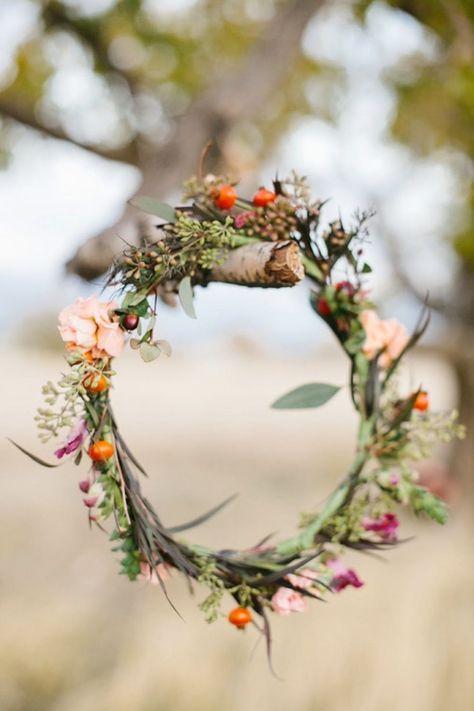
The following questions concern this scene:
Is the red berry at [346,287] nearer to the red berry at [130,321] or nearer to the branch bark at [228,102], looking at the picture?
the red berry at [130,321]

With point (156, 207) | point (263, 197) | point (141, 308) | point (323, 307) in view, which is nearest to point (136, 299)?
point (141, 308)

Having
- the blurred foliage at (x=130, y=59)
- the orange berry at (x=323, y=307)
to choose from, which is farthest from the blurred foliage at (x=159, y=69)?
the orange berry at (x=323, y=307)

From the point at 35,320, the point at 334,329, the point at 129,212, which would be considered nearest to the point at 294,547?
the point at 334,329

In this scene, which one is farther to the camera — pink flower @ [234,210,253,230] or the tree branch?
the tree branch

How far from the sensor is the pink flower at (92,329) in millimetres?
765

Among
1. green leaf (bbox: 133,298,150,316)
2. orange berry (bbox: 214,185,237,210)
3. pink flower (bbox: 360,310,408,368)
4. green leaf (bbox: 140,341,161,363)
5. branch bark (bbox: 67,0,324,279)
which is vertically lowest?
green leaf (bbox: 140,341,161,363)

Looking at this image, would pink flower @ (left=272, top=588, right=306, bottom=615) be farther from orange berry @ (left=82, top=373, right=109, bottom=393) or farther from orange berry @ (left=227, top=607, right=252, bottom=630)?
orange berry @ (left=82, top=373, right=109, bottom=393)

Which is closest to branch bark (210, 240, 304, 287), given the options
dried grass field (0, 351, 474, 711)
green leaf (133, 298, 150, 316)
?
green leaf (133, 298, 150, 316)

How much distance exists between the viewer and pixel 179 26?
3287 millimetres

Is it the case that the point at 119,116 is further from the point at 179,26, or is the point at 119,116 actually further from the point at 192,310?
the point at 192,310

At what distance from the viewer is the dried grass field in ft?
6.30

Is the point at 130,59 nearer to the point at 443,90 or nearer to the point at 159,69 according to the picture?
the point at 159,69

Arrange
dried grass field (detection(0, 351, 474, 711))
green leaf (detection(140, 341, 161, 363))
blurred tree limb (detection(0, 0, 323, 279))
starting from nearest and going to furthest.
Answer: green leaf (detection(140, 341, 161, 363)) < blurred tree limb (detection(0, 0, 323, 279)) < dried grass field (detection(0, 351, 474, 711))

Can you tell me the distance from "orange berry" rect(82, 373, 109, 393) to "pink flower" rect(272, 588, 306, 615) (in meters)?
0.32
